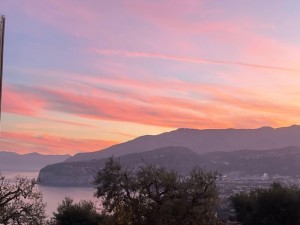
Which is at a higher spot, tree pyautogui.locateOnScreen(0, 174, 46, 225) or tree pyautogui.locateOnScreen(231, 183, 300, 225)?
tree pyautogui.locateOnScreen(0, 174, 46, 225)

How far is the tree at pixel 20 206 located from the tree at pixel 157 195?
6487 millimetres

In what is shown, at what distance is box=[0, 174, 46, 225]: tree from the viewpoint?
3400 centimetres

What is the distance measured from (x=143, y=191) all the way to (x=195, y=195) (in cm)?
458

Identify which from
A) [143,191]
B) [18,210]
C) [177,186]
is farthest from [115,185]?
[18,210]

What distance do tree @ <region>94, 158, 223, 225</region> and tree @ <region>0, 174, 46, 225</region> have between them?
6487 millimetres

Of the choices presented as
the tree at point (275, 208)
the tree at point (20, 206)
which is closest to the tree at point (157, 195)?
the tree at point (20, 206)

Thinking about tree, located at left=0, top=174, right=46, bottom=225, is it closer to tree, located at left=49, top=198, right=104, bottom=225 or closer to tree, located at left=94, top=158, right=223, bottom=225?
tree, located at left=94, top=158, right=223, bottom=225

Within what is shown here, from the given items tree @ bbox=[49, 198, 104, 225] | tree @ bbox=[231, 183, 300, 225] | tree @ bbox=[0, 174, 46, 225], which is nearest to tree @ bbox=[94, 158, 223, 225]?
tree @ bbox=[0, 174, 46, 225]

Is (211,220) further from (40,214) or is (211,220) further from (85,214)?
(85,214)

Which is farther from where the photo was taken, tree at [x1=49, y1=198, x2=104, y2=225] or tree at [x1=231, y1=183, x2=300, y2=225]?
tree at [x1=231, y1=183, x2=300, y2=225]

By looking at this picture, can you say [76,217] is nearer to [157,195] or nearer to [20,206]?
[20,206]

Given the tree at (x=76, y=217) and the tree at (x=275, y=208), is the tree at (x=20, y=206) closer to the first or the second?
the tree at (x=76, y=217)

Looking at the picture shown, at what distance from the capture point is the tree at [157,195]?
1460 inches

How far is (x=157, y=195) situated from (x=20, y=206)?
11.4 m
